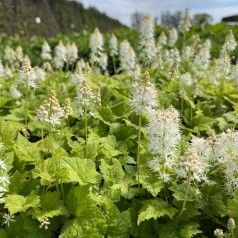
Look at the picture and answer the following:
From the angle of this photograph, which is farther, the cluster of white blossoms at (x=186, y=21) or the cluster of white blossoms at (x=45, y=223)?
the cluster of white blossoms at (x=186, y=21)

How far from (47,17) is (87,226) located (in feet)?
141

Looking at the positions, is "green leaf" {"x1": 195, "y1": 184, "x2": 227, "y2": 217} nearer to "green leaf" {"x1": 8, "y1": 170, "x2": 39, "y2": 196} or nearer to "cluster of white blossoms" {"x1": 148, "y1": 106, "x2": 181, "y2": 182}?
"cluster of white blossoms" {"x1": 148, "y1": 106, "x2": 181, "y2": 182}

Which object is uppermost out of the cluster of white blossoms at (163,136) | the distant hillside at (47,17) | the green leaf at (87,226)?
the cluster of white blossoms at (163,136)

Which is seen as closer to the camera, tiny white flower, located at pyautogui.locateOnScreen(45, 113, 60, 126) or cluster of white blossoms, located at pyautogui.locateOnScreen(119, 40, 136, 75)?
tiny white flower, located at pyautogui.locateOnScreen(45, 113, 60, 126)

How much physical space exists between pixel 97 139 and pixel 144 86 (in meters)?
1.33

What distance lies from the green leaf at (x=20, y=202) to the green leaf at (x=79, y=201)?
250 millimetres

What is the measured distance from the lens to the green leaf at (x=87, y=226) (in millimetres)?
2859

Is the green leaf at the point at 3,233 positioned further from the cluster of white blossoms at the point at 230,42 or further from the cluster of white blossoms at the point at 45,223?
the cluster of white blossoms at the point at 230,42

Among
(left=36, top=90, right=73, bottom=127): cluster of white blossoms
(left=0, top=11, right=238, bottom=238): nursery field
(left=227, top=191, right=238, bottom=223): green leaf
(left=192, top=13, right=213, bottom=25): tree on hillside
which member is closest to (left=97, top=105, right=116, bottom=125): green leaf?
(left=0, top=11, right=238, bottom=238): nursery field

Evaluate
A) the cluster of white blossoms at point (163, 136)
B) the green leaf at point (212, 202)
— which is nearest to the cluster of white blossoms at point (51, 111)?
the cluster of white blossoms at point (163, 136)

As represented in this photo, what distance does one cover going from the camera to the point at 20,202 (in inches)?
117

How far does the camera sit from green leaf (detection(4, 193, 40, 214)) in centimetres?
285

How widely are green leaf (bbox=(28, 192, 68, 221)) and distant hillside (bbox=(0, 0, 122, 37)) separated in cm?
2424

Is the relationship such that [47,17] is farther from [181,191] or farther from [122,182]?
[181,191]
